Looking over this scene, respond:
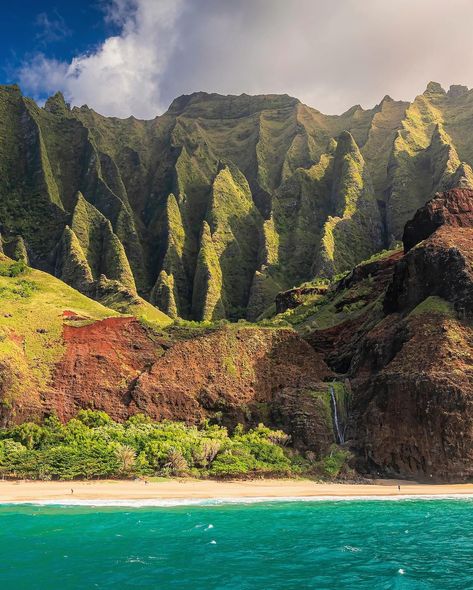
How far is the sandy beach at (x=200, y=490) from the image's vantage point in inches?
1670

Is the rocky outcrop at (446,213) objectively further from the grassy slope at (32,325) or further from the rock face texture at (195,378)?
the grassy slope at (32,325)

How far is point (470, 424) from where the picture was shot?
168ft

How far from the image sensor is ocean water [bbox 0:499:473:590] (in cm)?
2308

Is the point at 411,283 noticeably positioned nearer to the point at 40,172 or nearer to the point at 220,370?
the point at 220,370

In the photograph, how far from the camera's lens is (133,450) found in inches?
1984

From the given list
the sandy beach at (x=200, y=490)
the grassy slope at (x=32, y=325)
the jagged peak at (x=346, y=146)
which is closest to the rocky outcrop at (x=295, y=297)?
the grassy slope at (x=32, y=325)

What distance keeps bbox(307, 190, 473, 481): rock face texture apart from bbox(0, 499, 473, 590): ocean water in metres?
10.3

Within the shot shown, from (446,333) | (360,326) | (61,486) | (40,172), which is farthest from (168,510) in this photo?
(40,172)

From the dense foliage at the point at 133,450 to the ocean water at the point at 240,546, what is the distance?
27.8 feet

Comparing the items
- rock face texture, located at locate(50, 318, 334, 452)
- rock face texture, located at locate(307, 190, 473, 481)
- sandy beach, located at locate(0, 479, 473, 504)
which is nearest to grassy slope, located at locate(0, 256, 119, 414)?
rock face texture, located at locate(50, 318, 334, 452)

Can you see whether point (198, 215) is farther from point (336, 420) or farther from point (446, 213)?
point (336, 420)

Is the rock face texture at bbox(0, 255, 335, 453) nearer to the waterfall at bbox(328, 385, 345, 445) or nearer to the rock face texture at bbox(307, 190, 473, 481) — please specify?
the waterfall at bbox(328, 385, 345, 445)

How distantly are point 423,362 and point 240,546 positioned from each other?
32737 mm

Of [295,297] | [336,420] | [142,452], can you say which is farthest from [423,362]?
[295,297]
